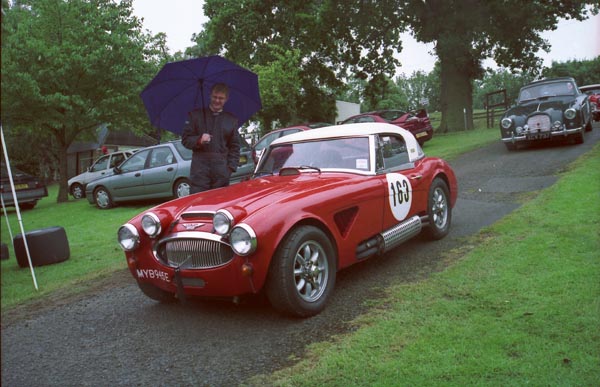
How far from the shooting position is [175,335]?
4.02 meters

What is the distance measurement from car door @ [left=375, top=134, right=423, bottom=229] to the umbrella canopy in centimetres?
196

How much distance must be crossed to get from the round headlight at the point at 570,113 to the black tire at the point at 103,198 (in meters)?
12.3

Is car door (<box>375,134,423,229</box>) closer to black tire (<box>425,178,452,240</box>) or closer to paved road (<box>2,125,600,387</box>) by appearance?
black tire (<box>425,178,452,240</box>)

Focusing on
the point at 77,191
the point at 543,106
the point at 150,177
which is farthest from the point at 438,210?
the point at 77,191

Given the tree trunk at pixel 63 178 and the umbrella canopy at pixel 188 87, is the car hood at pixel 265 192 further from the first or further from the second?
the tree trunk at pixel 63 178

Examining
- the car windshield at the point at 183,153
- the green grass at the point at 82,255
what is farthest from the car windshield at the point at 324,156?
the car windshield at the point at 183,153

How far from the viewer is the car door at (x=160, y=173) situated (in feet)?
42.0

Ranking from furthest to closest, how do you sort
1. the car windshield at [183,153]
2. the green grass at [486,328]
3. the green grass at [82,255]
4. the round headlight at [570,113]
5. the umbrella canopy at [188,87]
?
the car windshield at [183,153], the round headlight at [570,113], the umbrella canopy at [188,87], the green grass at [82,255], the green grass at [486,328]

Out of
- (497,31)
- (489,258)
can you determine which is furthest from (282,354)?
(497,31)

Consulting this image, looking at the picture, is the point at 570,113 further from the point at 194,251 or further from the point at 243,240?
the point at 194,251

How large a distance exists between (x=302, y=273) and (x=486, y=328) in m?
1.46

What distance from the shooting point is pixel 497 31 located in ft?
77.0

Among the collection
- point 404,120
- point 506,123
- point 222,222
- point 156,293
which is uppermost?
point 404,120

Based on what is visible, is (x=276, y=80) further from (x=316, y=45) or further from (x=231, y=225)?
(x=231, y=225)
